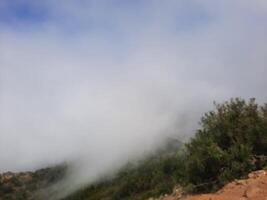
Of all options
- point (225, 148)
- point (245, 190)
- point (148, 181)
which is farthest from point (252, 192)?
point (148, 181)

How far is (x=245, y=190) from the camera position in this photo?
14.6 metres

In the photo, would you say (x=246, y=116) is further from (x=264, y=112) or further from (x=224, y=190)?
(x=224, y=190)

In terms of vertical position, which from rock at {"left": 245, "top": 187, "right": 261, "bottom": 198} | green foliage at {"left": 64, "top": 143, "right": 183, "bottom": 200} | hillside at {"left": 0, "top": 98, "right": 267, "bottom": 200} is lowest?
rock at {"left": 245, "top": 187, "right": 261, "bottom": 198}

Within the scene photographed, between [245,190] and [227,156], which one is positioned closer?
[245,190]

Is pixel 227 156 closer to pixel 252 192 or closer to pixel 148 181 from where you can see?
pixel 252 192

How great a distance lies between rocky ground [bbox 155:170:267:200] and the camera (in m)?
14.2

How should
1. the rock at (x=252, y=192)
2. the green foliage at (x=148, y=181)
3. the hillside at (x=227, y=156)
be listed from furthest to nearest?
the green foliage at (x=148, y=181), the hillside at (x=227, y=156), the rock at (x=252, y=192)

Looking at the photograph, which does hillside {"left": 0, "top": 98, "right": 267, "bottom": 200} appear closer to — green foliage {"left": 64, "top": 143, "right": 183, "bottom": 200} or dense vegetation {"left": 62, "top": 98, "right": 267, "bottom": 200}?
dense vegetation {"left": 62, "top": 98, "right": 267, "bottom": 200}

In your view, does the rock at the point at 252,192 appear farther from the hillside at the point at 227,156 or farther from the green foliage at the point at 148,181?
the green foliage at the point at 148,181

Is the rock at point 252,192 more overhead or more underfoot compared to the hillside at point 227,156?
more underfoot

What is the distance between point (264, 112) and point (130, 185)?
85.7 meters

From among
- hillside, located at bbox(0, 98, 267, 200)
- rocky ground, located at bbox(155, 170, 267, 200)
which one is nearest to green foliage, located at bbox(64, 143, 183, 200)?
hillside, located at bbox(0, 98, 267, 200)

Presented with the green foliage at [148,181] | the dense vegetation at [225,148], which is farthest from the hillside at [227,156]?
the green foliage at [148,181]

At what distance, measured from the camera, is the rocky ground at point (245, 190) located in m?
14.2
